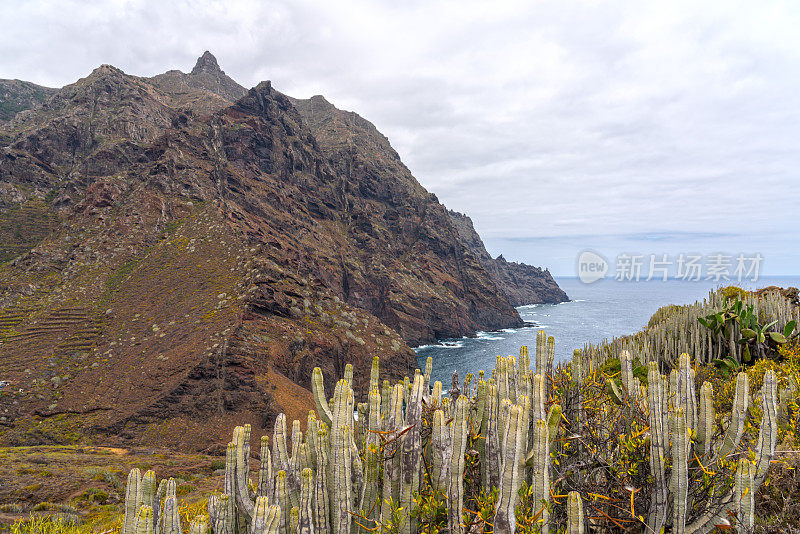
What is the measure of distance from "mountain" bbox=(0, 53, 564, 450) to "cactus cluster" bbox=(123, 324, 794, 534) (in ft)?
93.7

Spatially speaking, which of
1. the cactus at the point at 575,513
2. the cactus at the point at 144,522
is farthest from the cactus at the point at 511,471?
the cactus at the point at 144,522

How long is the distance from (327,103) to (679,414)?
702 feet

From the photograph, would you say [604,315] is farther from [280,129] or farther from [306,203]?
[280,129]

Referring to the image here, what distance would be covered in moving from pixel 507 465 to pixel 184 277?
49.4m

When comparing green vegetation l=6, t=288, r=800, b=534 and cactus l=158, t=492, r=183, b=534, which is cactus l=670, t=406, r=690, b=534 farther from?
cactus l=158, t=492, r=183, b=534

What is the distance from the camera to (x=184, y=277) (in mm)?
44688

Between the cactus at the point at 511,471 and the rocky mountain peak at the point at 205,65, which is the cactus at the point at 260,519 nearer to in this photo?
the cactus at the point at 511,471

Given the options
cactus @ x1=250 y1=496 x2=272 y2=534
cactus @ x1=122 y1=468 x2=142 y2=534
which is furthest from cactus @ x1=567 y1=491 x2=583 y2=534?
cactus @ x1=122 y1=468 x2=142 y2=534

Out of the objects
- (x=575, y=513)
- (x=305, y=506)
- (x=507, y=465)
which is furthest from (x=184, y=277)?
(x=575, y=513)

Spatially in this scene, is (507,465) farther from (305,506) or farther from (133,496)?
(133,496)

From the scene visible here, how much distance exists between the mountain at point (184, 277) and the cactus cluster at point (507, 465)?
28.6 metres

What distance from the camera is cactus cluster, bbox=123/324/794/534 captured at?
3590 millimetres

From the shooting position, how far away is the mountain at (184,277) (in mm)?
31328

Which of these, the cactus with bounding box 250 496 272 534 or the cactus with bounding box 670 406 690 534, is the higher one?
the cactus with bounding box 670 406 690 534
